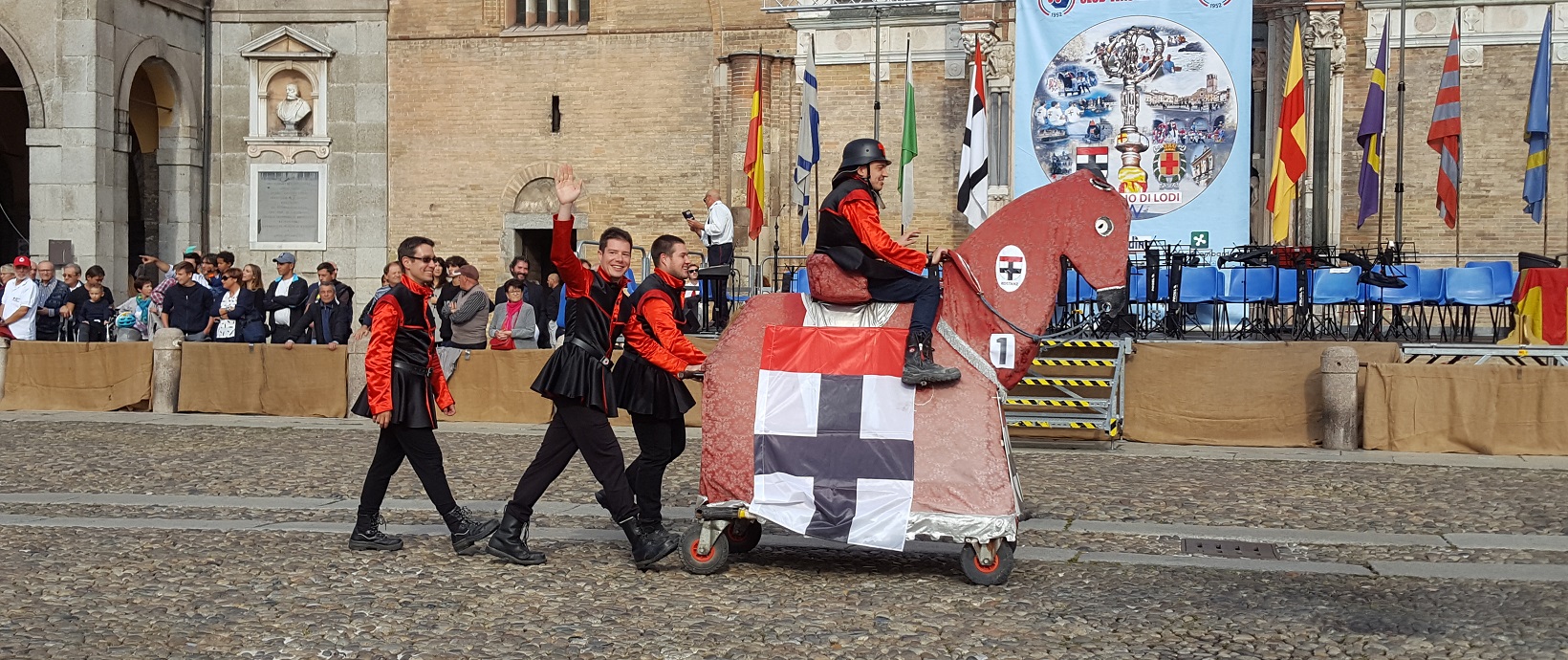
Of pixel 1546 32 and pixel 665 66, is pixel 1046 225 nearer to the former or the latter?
pixel 1546 32

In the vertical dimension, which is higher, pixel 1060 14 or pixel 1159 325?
pixel 1060 14

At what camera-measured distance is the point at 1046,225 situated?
7344mm

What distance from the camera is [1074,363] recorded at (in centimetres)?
1431

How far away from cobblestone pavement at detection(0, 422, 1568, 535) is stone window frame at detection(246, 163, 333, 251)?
1379 centimetres

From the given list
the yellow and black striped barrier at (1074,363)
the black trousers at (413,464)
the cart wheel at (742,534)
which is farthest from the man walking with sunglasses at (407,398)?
the yellow and black striped barrier at (1074,363)

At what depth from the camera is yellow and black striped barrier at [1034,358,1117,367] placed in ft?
46.9

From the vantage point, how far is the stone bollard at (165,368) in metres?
17.1

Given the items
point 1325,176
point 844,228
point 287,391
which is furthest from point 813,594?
point 1325,176

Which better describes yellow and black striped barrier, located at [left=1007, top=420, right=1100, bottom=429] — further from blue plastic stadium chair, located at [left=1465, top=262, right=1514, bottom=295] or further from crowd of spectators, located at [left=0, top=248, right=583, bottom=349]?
blue plastic stadium chair, located at [left=1465, top=262, right=1514, bottom=295]

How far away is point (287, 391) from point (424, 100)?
38.5 feet

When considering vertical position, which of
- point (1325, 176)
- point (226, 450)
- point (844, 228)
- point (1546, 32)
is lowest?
point (226, 450)

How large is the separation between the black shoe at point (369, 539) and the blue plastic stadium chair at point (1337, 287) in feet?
41.6

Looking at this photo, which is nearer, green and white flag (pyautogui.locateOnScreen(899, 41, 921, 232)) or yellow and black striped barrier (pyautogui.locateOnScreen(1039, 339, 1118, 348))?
yellow and black striped barrier (pyautogui.locateOnScreen(1039, 339, 1118, 348))

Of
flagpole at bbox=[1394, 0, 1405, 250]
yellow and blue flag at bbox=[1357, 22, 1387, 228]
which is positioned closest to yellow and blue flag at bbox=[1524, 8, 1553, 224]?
flagpole at bbox=[1394, 0, 1405, 250]
